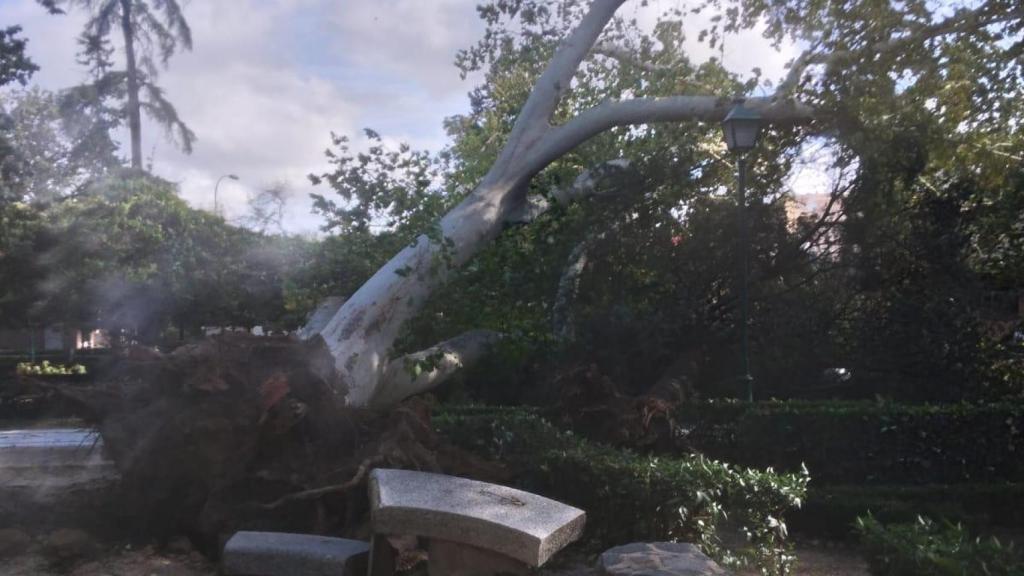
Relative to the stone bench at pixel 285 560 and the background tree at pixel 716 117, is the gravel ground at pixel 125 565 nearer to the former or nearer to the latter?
the stone bench at pixel 285 560

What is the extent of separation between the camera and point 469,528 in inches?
186

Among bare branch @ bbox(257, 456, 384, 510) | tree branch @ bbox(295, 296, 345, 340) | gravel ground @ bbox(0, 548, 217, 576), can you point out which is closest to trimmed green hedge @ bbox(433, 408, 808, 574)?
bare branch @ bbox(257, 456, 384, 510)

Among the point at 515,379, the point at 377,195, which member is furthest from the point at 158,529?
the point at 515,379

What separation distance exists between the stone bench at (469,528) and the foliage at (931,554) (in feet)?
4.74

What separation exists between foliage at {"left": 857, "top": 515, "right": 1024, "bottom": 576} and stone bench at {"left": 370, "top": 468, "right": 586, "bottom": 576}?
1.45m

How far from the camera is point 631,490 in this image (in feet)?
19.0

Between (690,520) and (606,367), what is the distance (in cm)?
603

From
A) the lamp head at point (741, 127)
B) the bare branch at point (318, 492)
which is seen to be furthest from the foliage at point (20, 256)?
the bare branch at point (318, 492)

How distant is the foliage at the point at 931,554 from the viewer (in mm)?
4145

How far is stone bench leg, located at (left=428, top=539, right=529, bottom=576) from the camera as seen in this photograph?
15.8ft

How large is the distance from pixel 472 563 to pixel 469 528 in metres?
0.24

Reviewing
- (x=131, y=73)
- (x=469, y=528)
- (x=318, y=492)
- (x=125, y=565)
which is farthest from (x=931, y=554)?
(x=131, y=73)

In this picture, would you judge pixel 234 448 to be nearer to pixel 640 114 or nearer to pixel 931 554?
pixel 931 554

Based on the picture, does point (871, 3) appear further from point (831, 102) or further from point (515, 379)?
point (515, 379)
